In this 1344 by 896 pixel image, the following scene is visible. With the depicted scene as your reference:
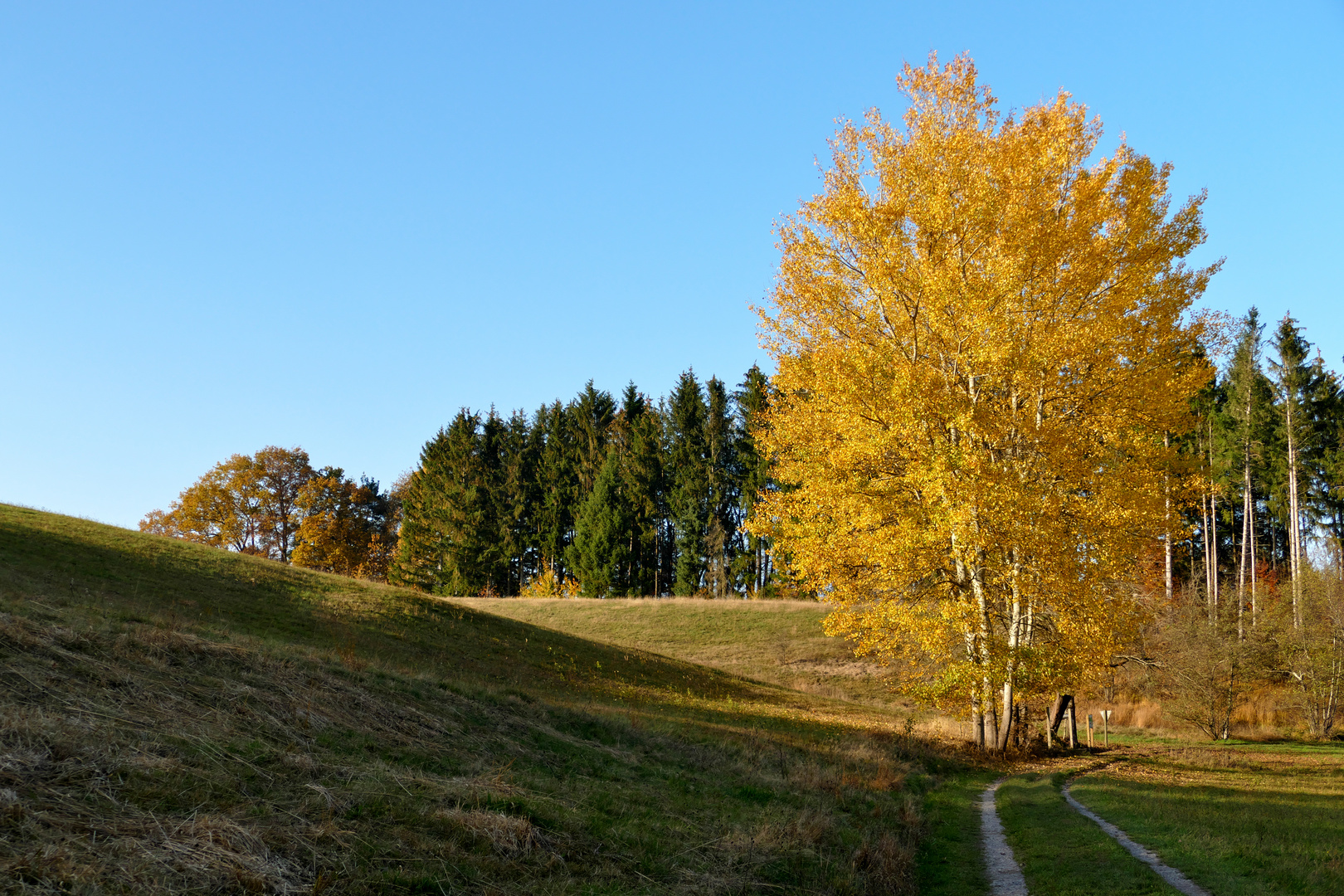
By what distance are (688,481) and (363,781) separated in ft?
185

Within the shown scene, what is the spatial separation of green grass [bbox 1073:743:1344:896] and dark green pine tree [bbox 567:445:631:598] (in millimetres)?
44311

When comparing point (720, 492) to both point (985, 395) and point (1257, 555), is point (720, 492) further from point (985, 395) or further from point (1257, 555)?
point (985, 395)

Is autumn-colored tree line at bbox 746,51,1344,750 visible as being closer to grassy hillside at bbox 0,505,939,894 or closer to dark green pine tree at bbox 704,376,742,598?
grassy hillside at bbox 0,505,939,894

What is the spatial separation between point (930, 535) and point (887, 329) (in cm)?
511

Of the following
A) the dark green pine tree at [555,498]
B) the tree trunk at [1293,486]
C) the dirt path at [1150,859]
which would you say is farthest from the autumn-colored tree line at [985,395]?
the dark green pine tree at [555,498]

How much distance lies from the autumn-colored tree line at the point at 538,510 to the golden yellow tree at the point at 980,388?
136ft

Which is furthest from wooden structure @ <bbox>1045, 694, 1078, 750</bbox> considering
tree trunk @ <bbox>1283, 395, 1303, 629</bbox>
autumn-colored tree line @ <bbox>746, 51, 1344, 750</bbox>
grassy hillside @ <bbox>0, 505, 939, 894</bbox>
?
tree trunk @ <bbox>1283, 395, 1303, 629</bbox>

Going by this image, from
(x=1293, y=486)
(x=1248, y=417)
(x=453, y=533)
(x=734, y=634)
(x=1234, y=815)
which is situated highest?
(x=1248, y=417)

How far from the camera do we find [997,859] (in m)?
10.3

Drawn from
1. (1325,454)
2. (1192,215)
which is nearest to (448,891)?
(1192,215)

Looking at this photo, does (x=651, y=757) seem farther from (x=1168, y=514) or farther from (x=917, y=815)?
(x=1168, y=514)

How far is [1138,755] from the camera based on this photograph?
21.6 m

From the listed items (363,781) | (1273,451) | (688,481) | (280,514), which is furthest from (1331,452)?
(280,514)

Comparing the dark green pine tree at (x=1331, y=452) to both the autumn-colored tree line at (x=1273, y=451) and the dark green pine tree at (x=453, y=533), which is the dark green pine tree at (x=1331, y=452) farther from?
the dark green pine tree at (x=453, y=533)
